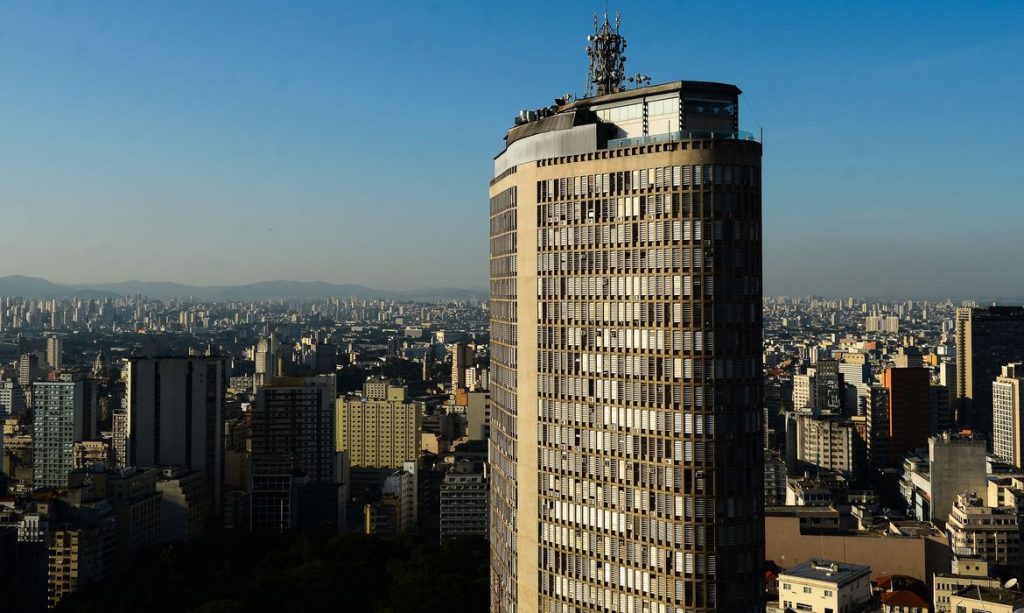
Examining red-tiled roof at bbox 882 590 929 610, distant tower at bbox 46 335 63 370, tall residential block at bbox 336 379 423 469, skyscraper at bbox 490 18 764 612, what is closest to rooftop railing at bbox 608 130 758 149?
skyscraper at bbox 490 18 764 612

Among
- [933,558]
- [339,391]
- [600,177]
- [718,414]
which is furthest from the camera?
[339,391]

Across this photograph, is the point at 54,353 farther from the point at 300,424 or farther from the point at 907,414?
the point at 907,414

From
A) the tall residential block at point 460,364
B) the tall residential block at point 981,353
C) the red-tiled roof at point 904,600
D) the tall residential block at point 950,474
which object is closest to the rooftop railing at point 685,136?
the red-tiled roof at point 904,600

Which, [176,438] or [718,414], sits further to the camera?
[176,438]

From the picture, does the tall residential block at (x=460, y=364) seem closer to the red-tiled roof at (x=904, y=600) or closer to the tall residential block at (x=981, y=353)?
the tall residential block at (x=981, y=353)

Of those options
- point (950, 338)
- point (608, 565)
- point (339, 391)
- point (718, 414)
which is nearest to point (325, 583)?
point (608, 565)

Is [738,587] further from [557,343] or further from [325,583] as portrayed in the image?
[325,583]

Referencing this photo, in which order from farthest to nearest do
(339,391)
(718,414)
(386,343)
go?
(386,343) < (339,391) < (718,414)
